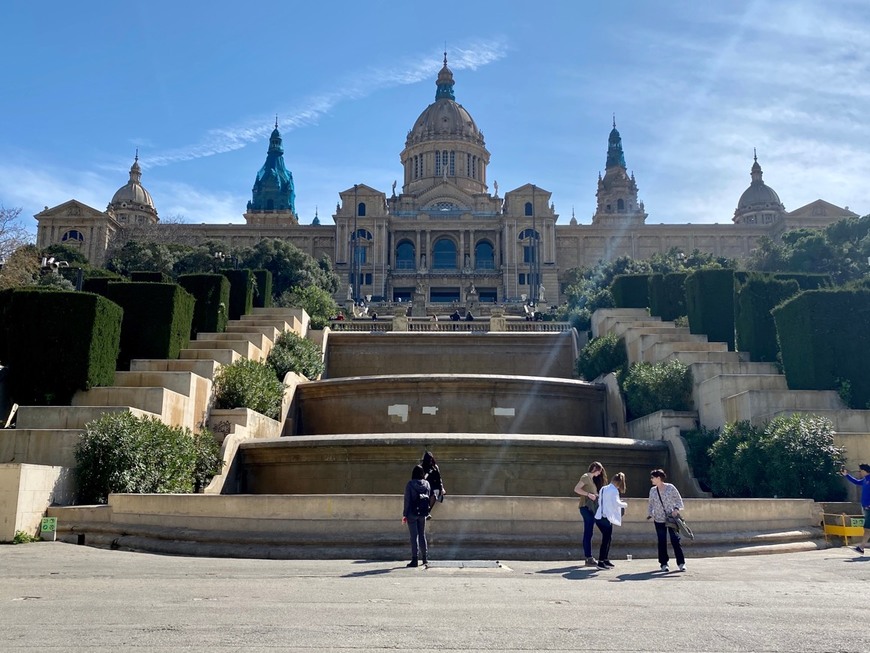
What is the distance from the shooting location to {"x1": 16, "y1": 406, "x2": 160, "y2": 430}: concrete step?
51.1ft

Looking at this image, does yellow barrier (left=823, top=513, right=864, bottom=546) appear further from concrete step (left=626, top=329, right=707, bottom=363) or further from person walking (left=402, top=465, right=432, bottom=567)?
concrete step (left=626, top=329, right=707, bottom=363)

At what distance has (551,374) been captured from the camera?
26.6 metres

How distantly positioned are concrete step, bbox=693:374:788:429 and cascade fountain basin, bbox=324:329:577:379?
26.5ft

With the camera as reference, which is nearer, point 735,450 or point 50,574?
point 50,574

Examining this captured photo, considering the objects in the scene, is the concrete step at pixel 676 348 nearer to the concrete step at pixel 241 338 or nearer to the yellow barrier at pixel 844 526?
the yellow barrier at pixel 844 526

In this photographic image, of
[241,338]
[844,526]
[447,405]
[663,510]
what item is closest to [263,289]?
[241,338]

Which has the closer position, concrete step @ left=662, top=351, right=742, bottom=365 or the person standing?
the person standing

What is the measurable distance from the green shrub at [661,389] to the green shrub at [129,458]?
1080cm

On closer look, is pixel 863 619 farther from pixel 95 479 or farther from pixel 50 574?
pixel 95 479

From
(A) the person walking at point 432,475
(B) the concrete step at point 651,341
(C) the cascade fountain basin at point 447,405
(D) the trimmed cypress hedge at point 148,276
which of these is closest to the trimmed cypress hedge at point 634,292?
(B) the concrete step at point 651,341

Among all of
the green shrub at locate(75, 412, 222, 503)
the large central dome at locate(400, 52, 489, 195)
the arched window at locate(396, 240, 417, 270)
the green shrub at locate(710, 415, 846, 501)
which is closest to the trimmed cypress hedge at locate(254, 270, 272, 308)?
the green shrub at locate(75, 412, 222, 503)

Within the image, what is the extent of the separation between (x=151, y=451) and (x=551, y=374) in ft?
49.4

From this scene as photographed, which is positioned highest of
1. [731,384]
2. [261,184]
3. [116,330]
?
[261,184]

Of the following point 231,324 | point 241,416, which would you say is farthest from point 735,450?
point 231,324
